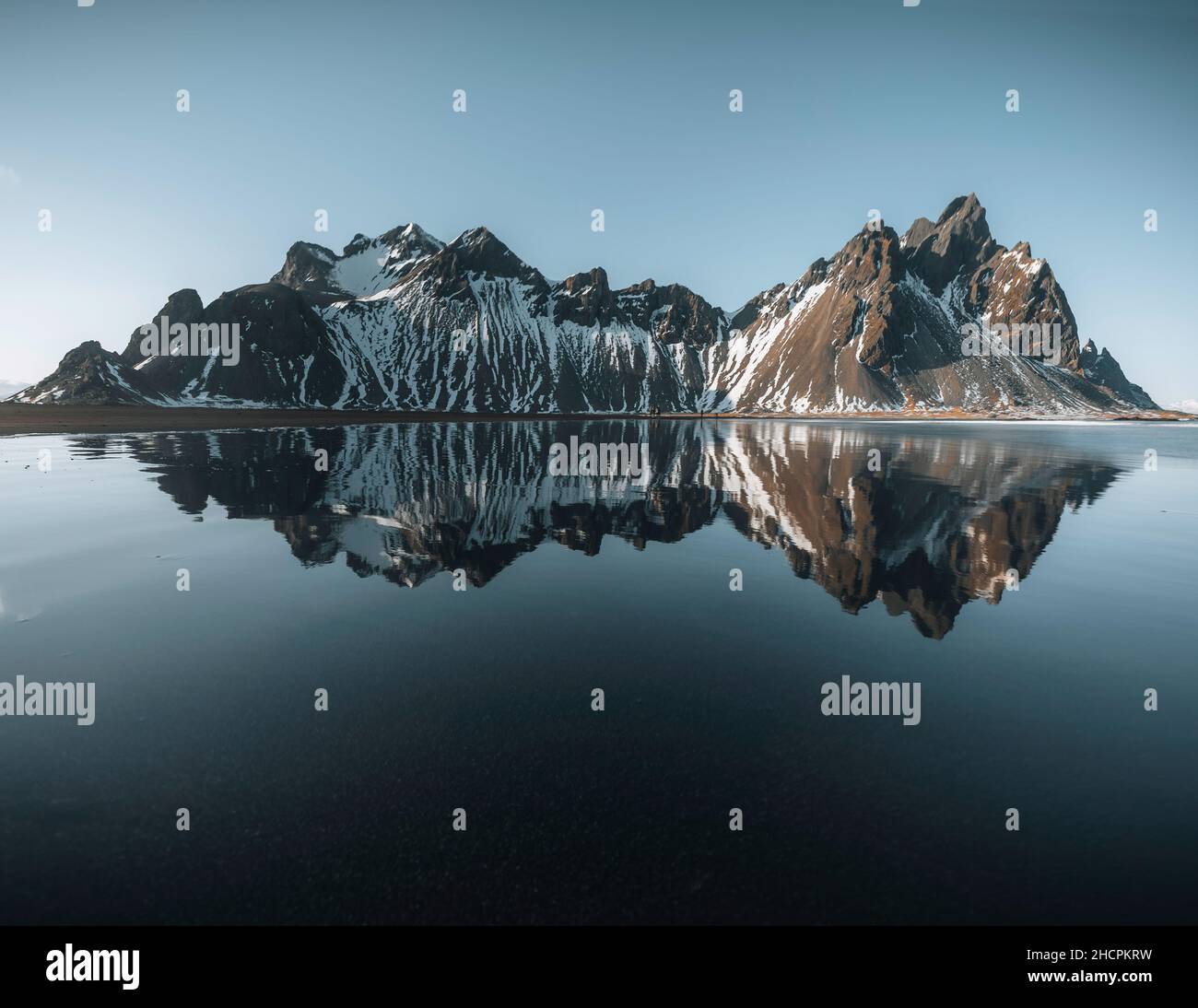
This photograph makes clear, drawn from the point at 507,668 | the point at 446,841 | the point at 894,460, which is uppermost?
the point at 894,460

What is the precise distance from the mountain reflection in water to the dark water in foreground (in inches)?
14.4

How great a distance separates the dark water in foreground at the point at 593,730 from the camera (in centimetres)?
693

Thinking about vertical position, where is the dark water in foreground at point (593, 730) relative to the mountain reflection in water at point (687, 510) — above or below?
below

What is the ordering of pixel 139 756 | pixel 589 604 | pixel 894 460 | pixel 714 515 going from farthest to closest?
1. pixel 894 460
2. pixel 714 515
3. pixel 589 604
4. pixel 139 756

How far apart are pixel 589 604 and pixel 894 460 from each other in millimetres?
57421

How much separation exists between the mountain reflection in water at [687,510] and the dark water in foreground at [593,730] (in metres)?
0.36

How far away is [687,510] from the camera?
33.1 metres

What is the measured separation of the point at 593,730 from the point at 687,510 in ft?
77.6

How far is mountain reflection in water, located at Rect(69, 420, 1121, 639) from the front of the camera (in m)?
20.7

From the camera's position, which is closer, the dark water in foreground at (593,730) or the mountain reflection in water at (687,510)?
the dark water in foreground at (593,730)

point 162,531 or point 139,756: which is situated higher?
point 162,531

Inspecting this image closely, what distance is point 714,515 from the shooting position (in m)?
30.9
